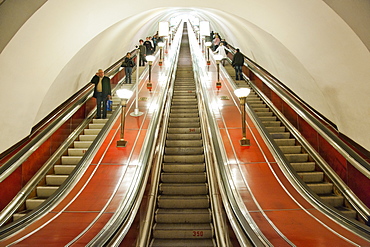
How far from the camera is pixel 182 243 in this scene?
3730mm

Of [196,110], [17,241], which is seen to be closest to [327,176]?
[196,110]

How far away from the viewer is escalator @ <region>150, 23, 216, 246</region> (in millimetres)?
3848

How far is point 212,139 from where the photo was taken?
16.4 ft

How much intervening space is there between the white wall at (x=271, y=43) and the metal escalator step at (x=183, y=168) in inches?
112

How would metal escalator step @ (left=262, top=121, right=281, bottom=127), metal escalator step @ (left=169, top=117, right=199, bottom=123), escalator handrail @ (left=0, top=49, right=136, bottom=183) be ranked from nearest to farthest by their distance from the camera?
escalator handrail @ (left=0, top=49, right=136, bottom=183) < metal escalator step @ (left=262, top=121, right=281, bottom=127) < metal escalator step @ (left=169, top=117, right=199, bottom=123)

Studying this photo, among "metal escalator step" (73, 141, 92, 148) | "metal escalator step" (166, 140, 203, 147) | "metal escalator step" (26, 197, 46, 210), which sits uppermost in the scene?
"metal escalator step" (73, 141, 92, 148)

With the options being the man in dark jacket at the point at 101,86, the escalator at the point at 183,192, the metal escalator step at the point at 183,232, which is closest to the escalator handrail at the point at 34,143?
the man in dark jacket at the point at 101,86

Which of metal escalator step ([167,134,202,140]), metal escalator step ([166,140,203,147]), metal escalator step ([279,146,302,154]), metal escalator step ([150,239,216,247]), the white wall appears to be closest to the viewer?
metal escalator step ([150,239,216,247])

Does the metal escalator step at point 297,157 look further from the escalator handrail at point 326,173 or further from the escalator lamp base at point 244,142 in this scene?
the escalator lamp base at point 244,142

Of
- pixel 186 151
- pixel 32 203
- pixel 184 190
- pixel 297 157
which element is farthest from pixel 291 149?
pixel 32 203

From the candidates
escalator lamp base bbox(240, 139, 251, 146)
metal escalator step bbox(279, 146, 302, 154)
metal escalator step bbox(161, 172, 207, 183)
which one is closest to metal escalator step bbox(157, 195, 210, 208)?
metal escalator step bbox(161, 172, 207, 183)

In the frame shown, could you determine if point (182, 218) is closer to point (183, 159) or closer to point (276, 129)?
point (183, 159)

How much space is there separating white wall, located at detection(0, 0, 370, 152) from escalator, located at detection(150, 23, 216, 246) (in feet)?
9.31

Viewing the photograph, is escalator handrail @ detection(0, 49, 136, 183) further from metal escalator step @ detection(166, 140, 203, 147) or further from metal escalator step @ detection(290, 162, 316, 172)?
metal escalator step @ detection(290, 162, 316, 172)
